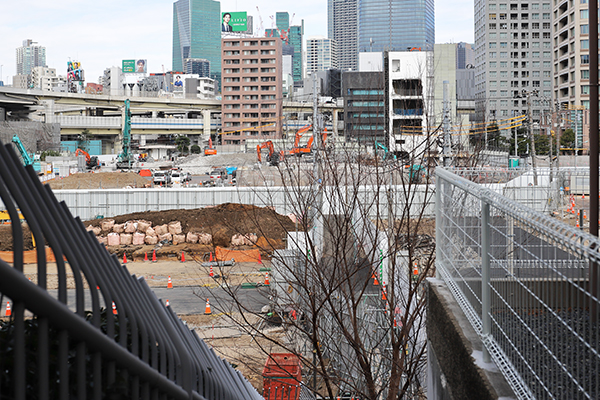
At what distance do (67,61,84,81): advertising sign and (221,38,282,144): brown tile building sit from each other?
6242 centimetres

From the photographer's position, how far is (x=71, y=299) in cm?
206

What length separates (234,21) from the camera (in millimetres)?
133125

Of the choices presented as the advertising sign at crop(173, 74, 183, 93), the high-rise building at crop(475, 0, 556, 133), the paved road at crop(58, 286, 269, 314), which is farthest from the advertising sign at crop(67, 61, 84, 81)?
the paved road at crop(58, 286, 269, 314)

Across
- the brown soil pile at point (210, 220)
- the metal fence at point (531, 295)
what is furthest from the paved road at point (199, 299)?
the metal fence at point (531, 295)

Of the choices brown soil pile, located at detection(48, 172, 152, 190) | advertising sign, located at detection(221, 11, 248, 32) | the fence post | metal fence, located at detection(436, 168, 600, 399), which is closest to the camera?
metal fence, located at detection(436, 168, 600, 399)

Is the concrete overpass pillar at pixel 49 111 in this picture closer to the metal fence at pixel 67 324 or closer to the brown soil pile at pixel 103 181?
the brown soil pile at pixel 103 181

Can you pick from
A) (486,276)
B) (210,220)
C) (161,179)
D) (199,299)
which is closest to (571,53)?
(161,179)

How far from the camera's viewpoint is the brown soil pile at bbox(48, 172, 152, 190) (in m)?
48.5

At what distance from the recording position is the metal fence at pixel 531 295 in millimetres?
2266

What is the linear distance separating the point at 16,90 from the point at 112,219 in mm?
75506

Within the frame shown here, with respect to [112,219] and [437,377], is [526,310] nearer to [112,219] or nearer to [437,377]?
[437,377]

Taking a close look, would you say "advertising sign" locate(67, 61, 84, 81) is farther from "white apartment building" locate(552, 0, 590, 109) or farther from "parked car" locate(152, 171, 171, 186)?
"white apartment building" locate(552, 0, 590, 109)

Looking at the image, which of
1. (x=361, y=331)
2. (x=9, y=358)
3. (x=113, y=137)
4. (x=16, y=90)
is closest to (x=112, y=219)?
(x=361, y=331)

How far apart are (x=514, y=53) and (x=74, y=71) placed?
116789 mm
